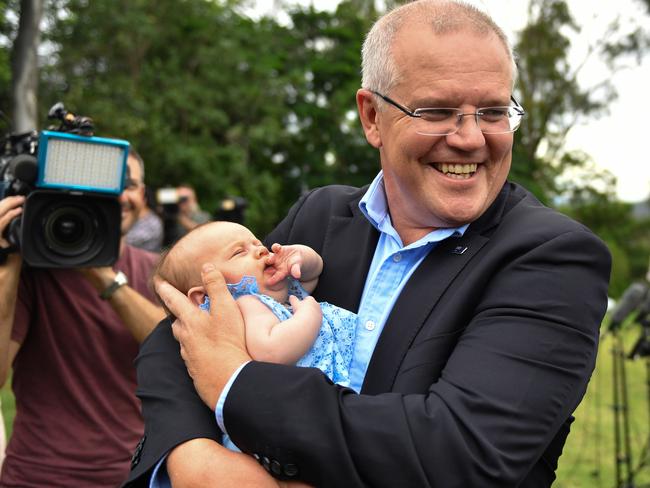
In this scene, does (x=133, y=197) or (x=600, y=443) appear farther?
(x=600, y=443)

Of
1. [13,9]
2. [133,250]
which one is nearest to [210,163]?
[13,9]

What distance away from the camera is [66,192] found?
9.41 feet

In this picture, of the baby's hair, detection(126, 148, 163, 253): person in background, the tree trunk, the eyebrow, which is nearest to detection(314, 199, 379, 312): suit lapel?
the eyebrow

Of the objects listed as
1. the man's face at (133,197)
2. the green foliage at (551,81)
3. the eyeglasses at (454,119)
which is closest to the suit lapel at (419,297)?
the eyeglasses at (454,119)

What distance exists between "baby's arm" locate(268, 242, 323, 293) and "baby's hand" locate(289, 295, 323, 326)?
6 centimetres

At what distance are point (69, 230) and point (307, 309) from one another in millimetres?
1404

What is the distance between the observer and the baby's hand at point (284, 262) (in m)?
1.90

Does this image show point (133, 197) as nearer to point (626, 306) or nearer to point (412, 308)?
point (412, 308)

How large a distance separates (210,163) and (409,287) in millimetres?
17925

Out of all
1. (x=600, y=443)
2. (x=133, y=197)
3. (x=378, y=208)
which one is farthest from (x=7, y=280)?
(x=600, y=443)

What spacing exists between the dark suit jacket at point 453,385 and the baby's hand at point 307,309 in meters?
0.17

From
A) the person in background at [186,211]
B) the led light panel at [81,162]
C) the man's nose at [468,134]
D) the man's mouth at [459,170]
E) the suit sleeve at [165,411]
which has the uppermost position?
the man's nose at [468,134]

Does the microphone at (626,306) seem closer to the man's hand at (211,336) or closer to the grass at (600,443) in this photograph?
the grass at (600,443)

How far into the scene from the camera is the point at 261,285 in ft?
A: 6.55
